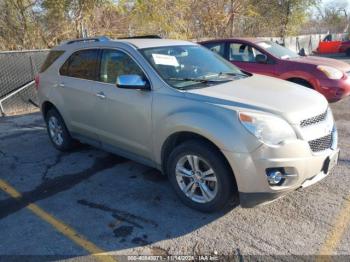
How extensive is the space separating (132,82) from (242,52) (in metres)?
4.96

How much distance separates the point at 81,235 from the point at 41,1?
30.0 ft

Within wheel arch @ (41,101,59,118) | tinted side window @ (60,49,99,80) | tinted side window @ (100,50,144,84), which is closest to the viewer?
tinted side window @ (100,50,144,84)

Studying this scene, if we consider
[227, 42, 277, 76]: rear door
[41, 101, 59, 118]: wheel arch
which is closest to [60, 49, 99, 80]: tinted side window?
[41, 101, 59, 118]: wheel arch

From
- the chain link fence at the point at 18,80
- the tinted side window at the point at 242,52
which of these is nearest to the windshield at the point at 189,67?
the tinted side window at the point at 242,52

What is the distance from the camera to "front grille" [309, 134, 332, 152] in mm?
3146

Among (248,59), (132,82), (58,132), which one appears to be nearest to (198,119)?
(132,82)

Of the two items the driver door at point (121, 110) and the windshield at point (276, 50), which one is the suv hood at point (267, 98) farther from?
the windshield at point (276, 50)

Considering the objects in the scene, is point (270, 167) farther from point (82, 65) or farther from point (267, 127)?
point (82, 65)

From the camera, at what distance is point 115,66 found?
426 centimetres

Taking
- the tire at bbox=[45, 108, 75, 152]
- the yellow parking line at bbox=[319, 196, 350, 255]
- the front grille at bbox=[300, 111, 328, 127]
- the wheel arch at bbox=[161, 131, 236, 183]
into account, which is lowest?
the yellow parking line at bbox=[319, 196, 350, 255]

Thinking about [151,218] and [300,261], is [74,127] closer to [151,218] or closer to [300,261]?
[151,218]

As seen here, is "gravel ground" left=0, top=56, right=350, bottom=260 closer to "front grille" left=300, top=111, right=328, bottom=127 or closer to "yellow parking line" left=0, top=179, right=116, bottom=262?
"yellow parking line" left=0, top=179, right=116, bottom=262

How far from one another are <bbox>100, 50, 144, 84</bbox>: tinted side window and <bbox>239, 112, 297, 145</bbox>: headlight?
143 cm

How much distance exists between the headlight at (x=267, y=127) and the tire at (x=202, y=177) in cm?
43
